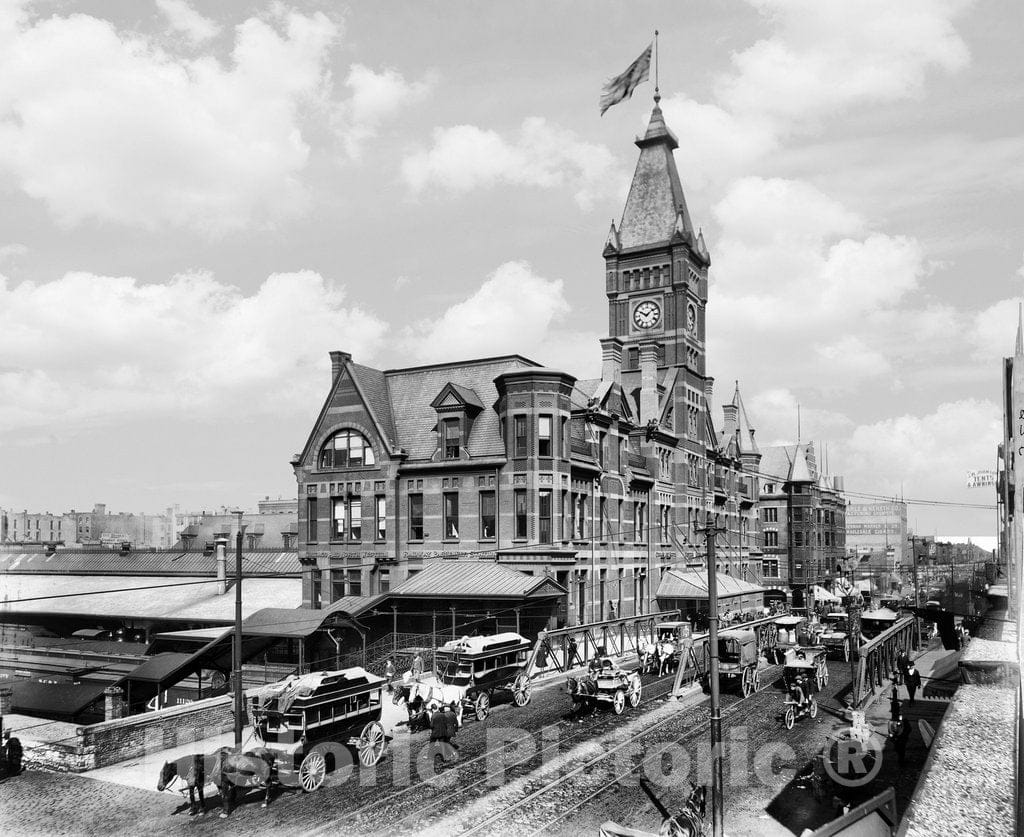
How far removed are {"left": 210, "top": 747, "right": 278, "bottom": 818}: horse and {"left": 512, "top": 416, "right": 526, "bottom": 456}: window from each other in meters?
26.6

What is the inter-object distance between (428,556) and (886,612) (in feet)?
85.9

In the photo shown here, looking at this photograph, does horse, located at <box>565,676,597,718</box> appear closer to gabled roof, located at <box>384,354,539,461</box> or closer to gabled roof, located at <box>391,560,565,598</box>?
gabled roof, located at <box>391,560,565,598</box>

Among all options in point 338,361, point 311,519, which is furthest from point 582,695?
point 338,361

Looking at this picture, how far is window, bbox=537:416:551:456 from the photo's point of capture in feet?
148

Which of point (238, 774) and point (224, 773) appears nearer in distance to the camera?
point (224, 773)

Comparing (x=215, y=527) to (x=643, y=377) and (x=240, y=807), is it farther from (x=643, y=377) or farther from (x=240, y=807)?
(x=240, y=807)

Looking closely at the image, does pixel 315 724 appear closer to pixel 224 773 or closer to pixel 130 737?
pixel 224 773

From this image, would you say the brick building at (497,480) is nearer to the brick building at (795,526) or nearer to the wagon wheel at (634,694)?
the wagon wheel at (634,694)

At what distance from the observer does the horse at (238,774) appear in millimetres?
19312

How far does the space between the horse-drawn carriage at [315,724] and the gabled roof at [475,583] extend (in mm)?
17528

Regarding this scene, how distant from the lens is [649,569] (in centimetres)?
5872

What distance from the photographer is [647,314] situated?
71188 mm

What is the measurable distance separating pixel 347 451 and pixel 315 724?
28.9m

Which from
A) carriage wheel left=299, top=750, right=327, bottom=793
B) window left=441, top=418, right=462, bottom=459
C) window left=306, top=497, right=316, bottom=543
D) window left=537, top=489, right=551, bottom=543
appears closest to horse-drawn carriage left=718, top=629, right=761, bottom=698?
window left=537, top=489, right=551, bottom=543
